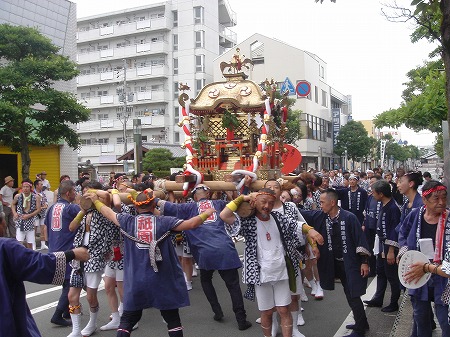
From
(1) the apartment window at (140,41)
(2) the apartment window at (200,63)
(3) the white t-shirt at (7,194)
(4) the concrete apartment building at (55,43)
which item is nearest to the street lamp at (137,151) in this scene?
(3) the white t-shirt at (7,194)

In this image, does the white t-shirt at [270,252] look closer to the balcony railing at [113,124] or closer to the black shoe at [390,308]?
the black shoe at [390,308]

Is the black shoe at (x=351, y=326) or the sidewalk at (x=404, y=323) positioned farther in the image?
the black shoe at (x=351, y=326)

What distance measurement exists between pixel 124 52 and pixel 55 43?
17.5m

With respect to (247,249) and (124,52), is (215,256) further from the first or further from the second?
(124,52)

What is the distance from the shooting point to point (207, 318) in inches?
250

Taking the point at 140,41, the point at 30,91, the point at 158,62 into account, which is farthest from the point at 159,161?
the point at 140,41

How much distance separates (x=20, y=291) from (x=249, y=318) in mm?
3951

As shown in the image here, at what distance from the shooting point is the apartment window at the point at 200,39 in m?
37.8

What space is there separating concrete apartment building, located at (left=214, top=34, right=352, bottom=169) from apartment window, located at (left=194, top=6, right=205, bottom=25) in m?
3.59

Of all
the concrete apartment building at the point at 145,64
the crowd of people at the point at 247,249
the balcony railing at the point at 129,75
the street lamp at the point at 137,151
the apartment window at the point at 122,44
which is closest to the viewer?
the crowd of people at the point at 247,249

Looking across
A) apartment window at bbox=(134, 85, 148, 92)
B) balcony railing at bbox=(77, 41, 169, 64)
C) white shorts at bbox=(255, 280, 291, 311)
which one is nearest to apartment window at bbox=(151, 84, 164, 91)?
apartment window at bbox=(134, 85, 148, 92)

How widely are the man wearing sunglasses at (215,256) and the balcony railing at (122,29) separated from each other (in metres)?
33.9

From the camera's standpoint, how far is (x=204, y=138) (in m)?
9.61

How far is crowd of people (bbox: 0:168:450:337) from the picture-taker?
437cm
